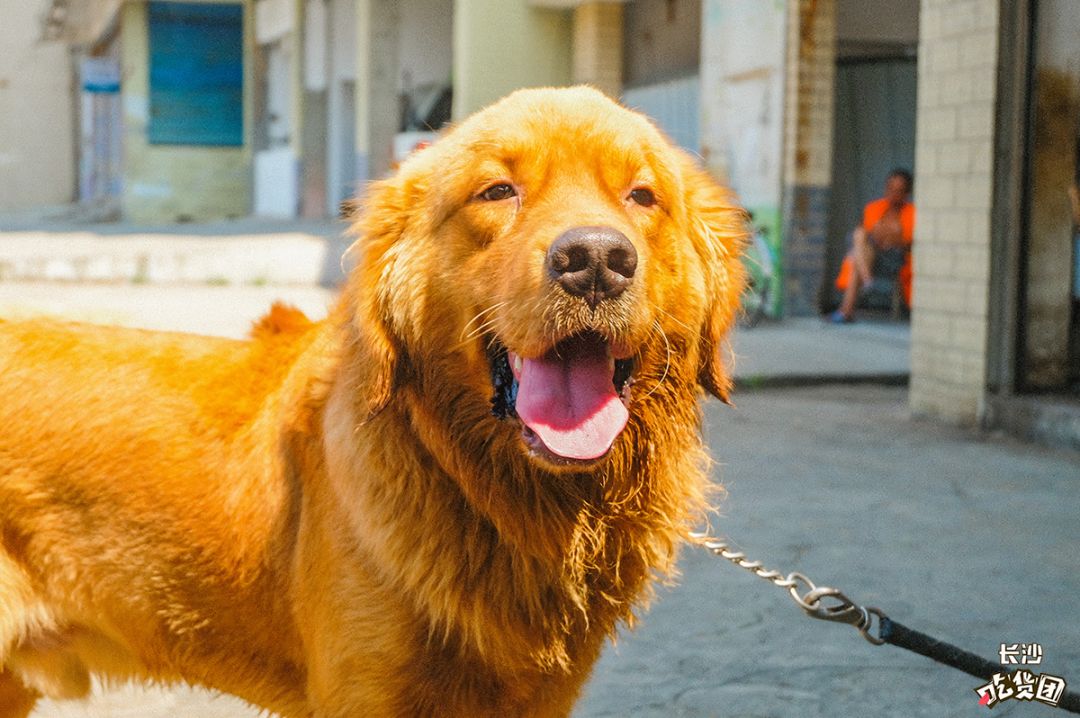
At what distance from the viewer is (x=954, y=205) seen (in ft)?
27.1

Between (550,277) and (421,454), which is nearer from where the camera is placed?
(550,277)

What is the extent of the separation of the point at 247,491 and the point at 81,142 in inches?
1583

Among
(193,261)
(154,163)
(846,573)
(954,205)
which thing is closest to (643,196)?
(846,573)

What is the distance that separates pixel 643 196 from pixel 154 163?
101 feet

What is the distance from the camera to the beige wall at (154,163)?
103 ft

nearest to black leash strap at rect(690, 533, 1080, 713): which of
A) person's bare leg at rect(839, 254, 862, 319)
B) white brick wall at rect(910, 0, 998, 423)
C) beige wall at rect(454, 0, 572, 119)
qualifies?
white brick wall at rect(910, 0, 998, 423)

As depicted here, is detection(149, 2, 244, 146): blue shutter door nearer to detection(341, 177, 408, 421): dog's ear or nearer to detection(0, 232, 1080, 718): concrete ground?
detection(0, 232, 1080, 718): concrete ground

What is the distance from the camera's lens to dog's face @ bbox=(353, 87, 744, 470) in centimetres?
243

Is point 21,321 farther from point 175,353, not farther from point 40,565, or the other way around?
point 40,565

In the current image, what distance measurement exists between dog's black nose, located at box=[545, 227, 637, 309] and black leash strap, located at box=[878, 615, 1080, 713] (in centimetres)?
112

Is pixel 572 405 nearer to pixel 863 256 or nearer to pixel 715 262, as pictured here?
pixel 715 262

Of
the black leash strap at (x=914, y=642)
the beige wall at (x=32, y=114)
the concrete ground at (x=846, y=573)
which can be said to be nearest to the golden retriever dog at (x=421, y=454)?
the black leash strap at (x=914, y=642)

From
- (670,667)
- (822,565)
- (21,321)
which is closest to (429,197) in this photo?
(21,321)

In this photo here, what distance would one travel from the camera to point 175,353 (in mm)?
2994
